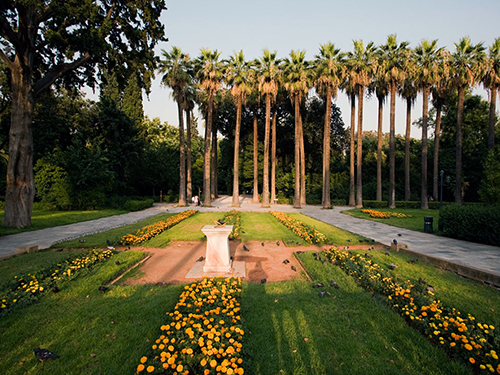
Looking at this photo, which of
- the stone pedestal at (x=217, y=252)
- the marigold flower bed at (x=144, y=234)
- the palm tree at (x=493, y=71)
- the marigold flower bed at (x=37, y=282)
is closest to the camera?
the marigold flower bed at (x=37, y=282)

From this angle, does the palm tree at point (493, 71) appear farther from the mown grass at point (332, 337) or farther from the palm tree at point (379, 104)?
the mown grass at point (332, 337)

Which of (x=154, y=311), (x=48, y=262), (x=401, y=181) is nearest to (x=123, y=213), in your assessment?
(x=48, y=262)

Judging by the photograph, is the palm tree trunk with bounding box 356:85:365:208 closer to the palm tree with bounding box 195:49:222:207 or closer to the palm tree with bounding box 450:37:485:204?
the palm tree with bounding box 450:37:485:204

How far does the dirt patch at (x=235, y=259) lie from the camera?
622 cm

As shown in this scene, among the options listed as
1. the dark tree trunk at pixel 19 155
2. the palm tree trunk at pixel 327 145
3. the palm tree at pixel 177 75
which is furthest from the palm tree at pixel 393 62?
the dark tree trunk at pixel 19 155

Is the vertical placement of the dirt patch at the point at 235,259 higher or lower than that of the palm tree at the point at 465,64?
lower

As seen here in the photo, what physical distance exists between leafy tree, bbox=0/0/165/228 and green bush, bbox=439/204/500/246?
1853cm

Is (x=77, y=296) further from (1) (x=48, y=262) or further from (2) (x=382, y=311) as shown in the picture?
(2) (x=382, y=311)

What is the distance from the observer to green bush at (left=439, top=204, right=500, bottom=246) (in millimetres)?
9383

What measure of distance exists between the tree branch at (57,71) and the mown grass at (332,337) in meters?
16.7

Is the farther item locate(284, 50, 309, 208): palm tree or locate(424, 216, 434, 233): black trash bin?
locate(284, 50, 309, 208): palm tree

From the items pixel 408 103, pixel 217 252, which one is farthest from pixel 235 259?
pixel 408 103

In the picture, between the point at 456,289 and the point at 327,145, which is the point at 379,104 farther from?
the point at 456,289

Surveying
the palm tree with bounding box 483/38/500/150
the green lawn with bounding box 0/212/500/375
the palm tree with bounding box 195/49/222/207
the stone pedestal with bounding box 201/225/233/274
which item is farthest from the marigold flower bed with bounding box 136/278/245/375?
the palm tree with bounding box 483/38/500/150
